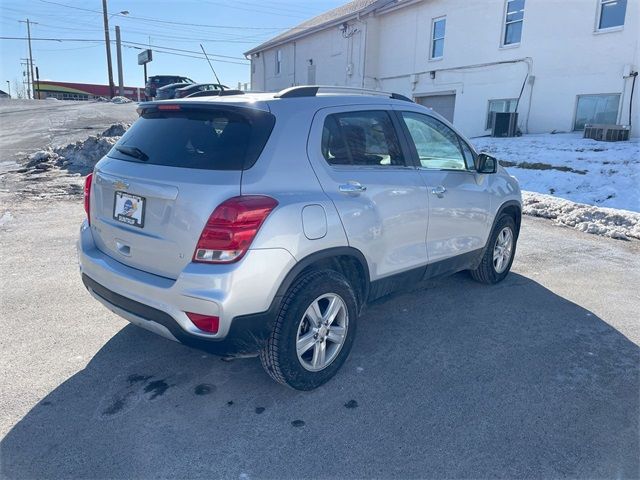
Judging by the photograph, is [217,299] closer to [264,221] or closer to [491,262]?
[264,221]

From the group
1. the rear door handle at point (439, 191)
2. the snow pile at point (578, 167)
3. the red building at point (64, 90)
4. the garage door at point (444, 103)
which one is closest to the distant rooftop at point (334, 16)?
the garage door at point (444, 103)

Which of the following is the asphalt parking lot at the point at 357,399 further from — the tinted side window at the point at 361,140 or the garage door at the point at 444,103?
the garage door at the point at 444,103

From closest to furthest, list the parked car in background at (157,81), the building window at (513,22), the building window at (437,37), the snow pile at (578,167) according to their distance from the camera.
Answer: the snow pile at (578,167), the building window at (513,22), the building window at (437,37), the parked car in background at (157,81)

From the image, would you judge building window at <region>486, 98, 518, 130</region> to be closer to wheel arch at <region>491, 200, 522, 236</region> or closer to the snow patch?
wheel arch at <region>491, 200, 522, 236</region>

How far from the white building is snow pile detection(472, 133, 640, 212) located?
158 cm

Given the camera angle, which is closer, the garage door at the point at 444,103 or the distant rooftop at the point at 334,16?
the garage door at the point at 444,103

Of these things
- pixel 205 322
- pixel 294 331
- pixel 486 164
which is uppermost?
pixel 486 164

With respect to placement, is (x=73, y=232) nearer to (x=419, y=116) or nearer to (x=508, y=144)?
(x=419, y=116)

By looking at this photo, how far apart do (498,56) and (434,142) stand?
14539 millimetres

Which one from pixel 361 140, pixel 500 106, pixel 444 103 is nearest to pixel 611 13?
pixel 500 106

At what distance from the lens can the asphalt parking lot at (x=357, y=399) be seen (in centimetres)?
252

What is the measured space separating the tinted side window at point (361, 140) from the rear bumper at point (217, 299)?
2.85 ft

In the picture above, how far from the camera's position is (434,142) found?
417cm


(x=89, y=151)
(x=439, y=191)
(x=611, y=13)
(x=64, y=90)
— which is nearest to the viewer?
(x=439, y=191)
